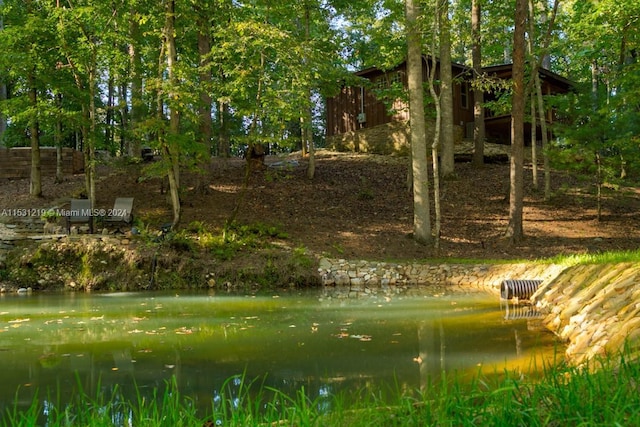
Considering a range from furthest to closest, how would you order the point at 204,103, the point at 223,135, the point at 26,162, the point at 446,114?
1. the point at 26,162
2. the point at 446,114
3. the point at 223,135
4. the point at 204,103

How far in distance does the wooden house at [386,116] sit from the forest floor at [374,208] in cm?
357

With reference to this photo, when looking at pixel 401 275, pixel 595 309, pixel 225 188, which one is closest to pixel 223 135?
pixel 225 188

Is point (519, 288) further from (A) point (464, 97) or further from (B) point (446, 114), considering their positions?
(A) point (464, 97)

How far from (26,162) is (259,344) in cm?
1773

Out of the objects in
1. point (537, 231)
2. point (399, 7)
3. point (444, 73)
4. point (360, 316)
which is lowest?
point (360, 316)

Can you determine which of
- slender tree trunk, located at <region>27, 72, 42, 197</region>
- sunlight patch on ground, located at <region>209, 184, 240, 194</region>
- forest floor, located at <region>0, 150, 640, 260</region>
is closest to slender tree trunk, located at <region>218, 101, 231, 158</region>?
forest floor, located at <region>0, 150, 640, 260</region>

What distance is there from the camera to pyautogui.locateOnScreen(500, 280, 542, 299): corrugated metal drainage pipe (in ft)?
29.8

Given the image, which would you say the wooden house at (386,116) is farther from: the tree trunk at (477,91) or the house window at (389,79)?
the tree trunk at (477,91)

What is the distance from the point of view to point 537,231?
1452 centimetres

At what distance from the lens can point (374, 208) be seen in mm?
16484

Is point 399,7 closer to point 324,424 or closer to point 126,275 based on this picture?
point 126,275

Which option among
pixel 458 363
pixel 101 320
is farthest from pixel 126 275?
pixel 458 363

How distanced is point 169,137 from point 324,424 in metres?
11.0

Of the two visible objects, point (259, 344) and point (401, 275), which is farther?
point (401, 275)
